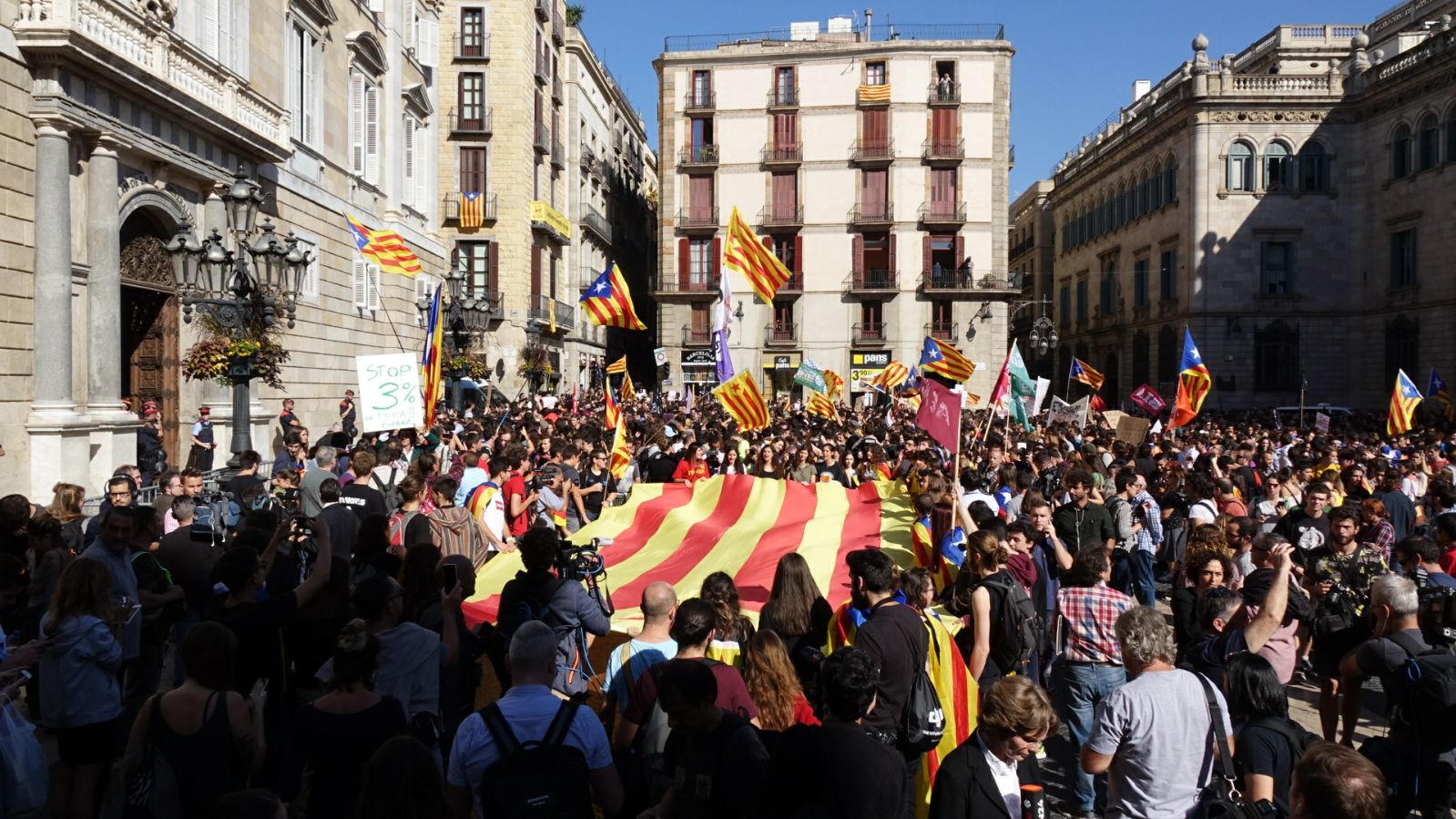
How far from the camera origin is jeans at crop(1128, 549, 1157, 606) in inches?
A: 357

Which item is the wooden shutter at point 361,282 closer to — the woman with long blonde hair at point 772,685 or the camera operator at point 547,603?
the camera operator at point 547,603

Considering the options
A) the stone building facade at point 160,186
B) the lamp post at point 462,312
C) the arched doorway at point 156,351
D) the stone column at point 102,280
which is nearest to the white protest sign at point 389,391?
the stone building facade at point 160,186

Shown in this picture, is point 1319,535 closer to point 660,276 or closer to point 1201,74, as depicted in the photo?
point 1201,74

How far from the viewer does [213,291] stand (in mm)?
10859

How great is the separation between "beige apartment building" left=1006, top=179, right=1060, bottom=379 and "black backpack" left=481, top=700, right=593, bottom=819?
5651 centimetres

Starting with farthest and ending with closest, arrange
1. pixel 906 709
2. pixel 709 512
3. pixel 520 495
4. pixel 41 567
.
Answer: pixel 709 512 < pixel 520 495 < pixel 41 567 < pixel 906 709

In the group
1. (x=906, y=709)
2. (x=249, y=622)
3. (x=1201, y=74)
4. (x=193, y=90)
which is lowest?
(x=906, y=709)

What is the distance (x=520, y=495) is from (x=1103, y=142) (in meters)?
45.5

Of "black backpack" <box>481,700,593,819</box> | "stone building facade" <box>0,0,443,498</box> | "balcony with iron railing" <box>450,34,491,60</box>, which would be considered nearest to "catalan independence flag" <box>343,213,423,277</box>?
"stone building facade" <box>0,0,443,498</box>

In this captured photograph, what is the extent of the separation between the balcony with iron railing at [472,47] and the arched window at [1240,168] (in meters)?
26.7

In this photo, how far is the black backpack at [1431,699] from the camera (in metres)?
4.21

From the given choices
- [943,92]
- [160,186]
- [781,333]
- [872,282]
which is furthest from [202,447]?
[943,92]

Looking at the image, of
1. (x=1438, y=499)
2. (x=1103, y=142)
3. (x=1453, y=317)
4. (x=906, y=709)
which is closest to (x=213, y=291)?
(x=906, y=709)

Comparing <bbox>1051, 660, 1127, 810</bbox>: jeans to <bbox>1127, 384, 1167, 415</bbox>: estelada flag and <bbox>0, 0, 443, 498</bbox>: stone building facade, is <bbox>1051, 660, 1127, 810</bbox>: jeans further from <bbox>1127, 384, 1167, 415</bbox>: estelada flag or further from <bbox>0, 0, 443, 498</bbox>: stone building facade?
<bbox>1127, 384, 1167, 415</bbox>: estelada flag
